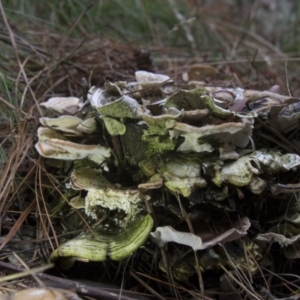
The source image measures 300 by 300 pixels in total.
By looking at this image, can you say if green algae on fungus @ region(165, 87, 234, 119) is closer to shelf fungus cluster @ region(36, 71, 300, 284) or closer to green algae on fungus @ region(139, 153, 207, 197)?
shelf fungus cluster @ region(36, 71, 300, 284)

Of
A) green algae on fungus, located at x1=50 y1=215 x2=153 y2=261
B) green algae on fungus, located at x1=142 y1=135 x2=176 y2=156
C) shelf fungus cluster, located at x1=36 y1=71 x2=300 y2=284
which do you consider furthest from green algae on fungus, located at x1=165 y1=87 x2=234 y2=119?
green algae on fungus, located at x1=50 y1=215 x2=153 y2=261

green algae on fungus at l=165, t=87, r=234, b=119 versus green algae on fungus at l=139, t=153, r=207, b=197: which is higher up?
green algae on fungus at l=165, t=87, r=234, b=119

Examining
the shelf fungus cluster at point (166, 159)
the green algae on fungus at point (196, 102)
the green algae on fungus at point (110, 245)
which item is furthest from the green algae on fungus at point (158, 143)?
the green algae on fungus at point (110, 245)

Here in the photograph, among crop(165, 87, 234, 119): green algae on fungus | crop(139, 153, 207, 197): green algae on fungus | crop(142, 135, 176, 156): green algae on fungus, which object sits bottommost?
crop(139, 153, 207, 197): green algae on fungus

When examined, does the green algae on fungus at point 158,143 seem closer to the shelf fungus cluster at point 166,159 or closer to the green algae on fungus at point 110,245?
the shelf fungus cluster at point 166,159

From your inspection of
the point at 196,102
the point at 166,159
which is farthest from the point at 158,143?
the point at 196,102

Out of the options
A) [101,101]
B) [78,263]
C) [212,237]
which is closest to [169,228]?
[212,237]

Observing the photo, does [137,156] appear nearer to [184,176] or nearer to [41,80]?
[184,176]

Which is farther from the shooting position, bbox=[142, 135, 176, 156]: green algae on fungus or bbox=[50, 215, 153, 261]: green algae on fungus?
bbox=[142, 135, 176, 156]: green algae on fungus
